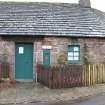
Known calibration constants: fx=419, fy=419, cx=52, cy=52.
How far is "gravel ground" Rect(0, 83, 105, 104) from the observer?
61.0ft

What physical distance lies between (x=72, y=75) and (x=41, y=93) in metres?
2.82

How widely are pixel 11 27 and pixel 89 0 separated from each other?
691 cm

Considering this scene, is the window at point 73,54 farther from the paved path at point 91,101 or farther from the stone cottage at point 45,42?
the paved path at point 91,101

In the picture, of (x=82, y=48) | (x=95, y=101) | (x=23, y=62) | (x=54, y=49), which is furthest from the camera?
(x=82, y=48)

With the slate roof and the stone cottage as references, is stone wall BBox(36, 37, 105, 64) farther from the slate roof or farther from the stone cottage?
the slate roof

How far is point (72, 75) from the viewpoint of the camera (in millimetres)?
22641

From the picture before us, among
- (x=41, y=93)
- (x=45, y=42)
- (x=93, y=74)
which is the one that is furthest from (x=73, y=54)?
(x=41, y=93)

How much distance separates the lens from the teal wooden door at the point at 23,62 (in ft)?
87.0

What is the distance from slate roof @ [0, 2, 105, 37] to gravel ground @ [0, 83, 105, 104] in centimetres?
456

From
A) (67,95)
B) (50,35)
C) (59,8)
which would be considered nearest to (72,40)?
(50,35)

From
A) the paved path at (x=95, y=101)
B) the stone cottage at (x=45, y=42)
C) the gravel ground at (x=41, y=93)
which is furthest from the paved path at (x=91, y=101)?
the stone cottage at (x=45, y=42)

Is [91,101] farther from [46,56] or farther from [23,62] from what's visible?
[23,62]

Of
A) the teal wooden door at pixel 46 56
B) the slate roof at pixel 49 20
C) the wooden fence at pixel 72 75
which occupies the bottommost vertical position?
the wooden fence at pixel 72 75

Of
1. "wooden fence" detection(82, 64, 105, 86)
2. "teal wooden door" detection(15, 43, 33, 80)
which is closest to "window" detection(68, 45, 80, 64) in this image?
"teal wooden door" detection(15, 43, 33, 80)
